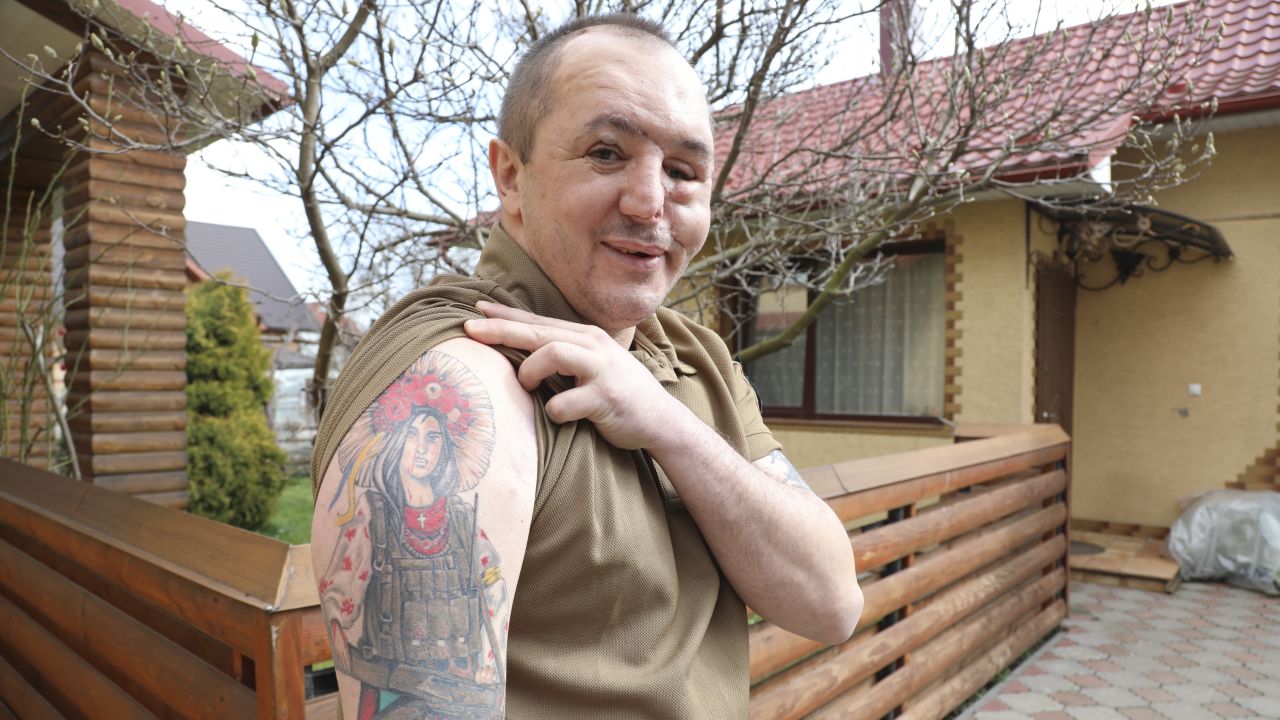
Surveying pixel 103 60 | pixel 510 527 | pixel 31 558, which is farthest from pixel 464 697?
pixel 103 60

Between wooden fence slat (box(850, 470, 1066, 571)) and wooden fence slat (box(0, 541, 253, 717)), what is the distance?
187 cm

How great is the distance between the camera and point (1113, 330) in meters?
7.66

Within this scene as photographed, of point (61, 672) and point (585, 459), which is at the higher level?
point (585, 459)

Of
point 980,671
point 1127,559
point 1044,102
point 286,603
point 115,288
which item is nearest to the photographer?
point 286,603

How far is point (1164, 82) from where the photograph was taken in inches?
136

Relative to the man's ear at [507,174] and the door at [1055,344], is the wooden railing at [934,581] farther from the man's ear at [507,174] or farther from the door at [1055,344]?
the door at [1055,344]

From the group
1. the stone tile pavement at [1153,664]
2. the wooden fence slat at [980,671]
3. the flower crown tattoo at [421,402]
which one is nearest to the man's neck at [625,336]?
the flower crown tattoo at [421,402]

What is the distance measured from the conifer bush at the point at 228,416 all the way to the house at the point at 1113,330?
532 centimetres

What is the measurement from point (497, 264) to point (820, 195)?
339 centimetres

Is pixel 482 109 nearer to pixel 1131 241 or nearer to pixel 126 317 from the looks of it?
pixel 126 317

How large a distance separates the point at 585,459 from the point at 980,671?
13.2ft

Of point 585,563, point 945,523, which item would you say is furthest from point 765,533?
point 945,523

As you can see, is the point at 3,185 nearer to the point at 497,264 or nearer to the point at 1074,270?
the point at 497,264

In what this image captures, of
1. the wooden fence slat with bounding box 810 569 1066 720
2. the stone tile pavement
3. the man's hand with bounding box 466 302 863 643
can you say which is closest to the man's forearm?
the man's hand with bounding box 466 302 863 643
